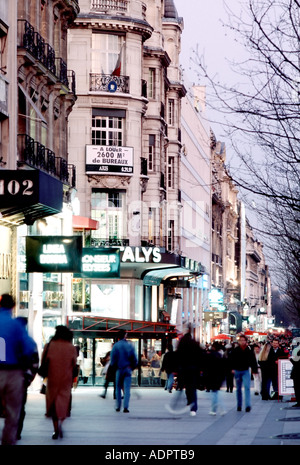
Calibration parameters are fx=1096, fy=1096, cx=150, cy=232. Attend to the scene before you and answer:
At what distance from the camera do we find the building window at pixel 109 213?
50.1 meters

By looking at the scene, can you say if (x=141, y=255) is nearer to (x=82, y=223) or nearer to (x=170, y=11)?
(x=82, y=223)

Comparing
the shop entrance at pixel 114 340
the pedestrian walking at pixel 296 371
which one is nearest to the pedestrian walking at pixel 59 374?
the pedestrian walking at pixel 296 371

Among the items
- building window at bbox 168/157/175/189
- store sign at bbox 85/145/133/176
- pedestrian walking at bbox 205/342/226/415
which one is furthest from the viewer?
building window at bbox 168/157/175/189

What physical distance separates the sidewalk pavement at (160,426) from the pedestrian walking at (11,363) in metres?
1.53

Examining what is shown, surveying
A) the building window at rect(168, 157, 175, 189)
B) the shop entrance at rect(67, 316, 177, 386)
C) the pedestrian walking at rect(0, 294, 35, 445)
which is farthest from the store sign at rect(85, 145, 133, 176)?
the pedestrian walking at rect(0, 294, 35, 445)

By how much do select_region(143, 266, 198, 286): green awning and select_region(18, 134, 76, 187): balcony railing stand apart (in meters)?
12.9

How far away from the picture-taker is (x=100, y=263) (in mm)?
38906

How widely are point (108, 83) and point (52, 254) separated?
1958 centimetres

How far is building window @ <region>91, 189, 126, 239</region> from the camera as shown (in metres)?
50.1

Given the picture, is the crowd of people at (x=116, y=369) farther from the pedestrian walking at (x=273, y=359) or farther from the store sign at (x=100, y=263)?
the store sign at (x=100, y=263)

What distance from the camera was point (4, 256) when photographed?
98.9ft

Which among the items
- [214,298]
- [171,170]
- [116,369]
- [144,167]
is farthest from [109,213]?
[214,298]

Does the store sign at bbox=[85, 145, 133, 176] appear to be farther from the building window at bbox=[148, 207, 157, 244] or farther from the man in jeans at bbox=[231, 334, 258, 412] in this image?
the man in jeans at bbox=[231, 334, 258, 412]

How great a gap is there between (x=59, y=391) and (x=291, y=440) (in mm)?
3460
